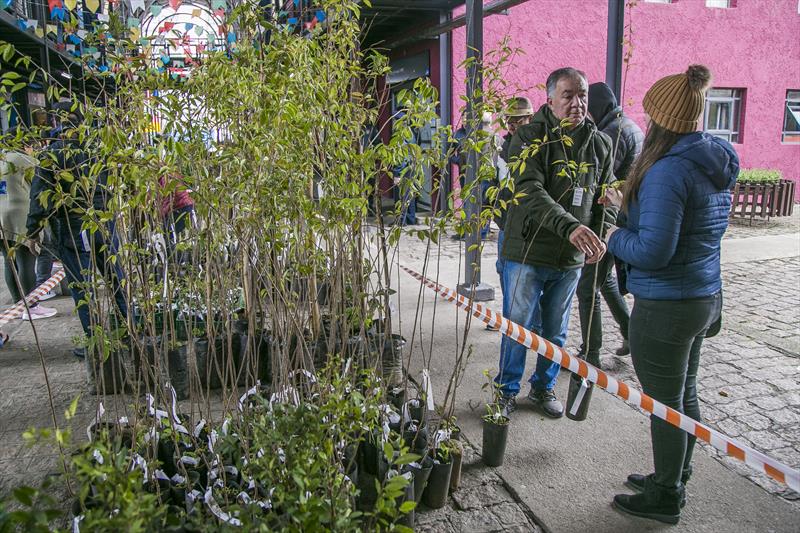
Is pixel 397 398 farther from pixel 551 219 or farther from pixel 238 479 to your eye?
pixel 551 219

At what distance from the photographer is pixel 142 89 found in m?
2.96

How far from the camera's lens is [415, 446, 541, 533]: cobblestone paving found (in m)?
2.89

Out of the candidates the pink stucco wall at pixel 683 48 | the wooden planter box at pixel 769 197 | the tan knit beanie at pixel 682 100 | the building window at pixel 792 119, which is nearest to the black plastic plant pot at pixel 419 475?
the tan knit beanie at pixel 682 100

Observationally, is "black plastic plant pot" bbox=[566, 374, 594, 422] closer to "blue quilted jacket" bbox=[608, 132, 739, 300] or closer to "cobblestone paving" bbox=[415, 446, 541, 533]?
"cobblestone paving" bbox=[415, 446, 541, 533]

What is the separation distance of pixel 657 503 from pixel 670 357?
734 mm

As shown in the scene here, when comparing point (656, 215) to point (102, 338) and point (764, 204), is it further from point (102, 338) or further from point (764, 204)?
point (764, 204)

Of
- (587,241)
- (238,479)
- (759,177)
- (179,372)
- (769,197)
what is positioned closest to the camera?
(238,479)

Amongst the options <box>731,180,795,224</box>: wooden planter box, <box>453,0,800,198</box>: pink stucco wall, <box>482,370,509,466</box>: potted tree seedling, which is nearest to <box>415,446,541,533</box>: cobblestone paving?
<box>482,370,509,466</box>: potted tree seedling

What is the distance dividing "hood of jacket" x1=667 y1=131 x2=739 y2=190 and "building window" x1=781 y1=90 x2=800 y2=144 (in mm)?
16493

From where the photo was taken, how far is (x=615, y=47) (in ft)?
18.1

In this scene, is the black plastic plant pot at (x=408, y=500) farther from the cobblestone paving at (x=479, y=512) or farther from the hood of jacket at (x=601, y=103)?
the hood of jacket at (x=601, y=103)

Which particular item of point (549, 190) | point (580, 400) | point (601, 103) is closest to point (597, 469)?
point (580, 400)

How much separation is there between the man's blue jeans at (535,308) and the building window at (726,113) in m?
14.0

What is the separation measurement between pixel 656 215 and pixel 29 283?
5.73 m
